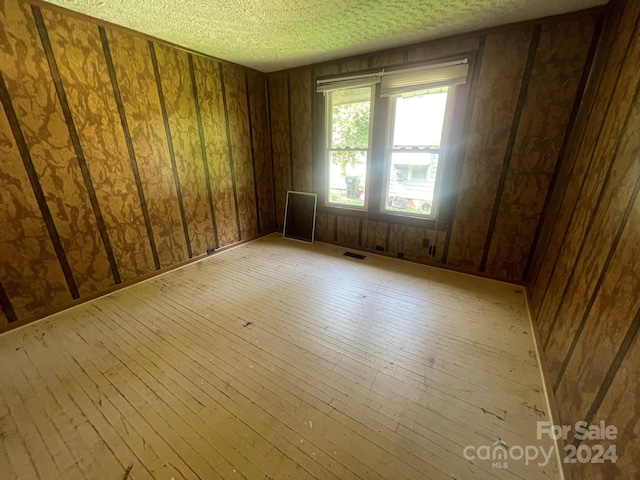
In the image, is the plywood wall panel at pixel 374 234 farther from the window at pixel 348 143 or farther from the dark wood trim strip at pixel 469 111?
the dark wood trim strip at pixel 469 111

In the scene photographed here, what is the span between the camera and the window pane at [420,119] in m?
2.89

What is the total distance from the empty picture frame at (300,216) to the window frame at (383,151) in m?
0.18

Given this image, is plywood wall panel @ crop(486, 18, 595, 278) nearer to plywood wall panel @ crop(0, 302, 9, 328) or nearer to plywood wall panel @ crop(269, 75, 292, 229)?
plywood wall panel @ crop(269, 75, 292, 229)

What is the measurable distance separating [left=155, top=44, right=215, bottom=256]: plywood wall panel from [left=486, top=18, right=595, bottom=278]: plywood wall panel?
372 cm

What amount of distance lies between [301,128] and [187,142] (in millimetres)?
1660

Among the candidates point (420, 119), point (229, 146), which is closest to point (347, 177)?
point (420, 119)

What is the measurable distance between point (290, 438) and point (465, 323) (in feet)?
5.77

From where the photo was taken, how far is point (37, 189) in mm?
2158

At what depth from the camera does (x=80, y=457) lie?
127cm

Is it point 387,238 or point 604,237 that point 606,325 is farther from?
point 387,238

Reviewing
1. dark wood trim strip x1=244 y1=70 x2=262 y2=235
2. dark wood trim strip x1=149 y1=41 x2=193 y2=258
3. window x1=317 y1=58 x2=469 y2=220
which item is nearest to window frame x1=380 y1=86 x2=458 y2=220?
window x1=317 y1=58 x2=469 y2=220

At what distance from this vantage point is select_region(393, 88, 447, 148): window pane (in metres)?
2.89

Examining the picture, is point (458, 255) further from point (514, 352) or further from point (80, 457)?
point (80, 457)

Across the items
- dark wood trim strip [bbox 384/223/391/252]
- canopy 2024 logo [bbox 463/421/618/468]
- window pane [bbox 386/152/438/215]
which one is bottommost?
canopy 2024 logo [bbox 463/421/618/468]
